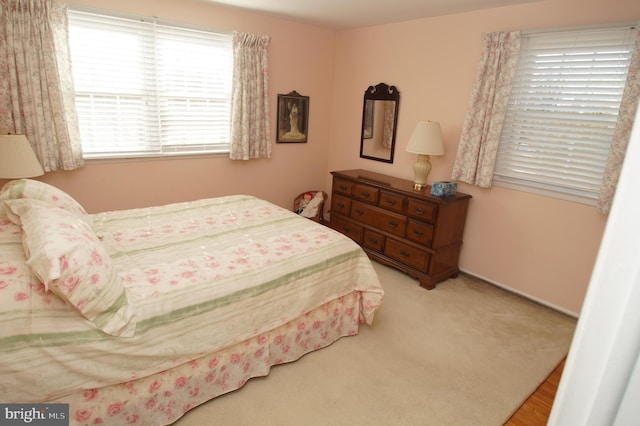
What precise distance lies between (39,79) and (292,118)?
101 inches

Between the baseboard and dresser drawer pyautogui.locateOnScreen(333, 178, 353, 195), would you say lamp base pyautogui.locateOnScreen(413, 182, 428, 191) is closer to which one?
dresser drawer pyautogui.locateOnScreen(333, 178, 353, 195)

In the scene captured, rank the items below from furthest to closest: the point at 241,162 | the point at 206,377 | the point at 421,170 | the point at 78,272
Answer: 1. the point at 241,162
2. the point at 421,170
3. the point at 206,377
4. the point at 78,272

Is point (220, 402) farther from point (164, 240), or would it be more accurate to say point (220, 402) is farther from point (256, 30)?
point (256, 30)

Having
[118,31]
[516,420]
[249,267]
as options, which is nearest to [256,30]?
[118,31]

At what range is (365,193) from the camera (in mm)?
3928

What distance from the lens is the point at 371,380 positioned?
2.21m

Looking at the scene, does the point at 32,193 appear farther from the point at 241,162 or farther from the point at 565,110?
the point at 565,110

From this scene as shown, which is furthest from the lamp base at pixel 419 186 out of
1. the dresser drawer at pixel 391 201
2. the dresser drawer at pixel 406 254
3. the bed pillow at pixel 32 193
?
the bed pillow at pixel 32 193

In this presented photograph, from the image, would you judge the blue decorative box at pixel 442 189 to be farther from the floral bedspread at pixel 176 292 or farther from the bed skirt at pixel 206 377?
the bed skirt at pixel 206 377

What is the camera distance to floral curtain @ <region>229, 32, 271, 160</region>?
3.91 meters

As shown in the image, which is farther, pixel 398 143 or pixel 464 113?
pixel 398 143

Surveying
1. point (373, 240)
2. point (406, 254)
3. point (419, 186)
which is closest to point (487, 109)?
point (419, 186)

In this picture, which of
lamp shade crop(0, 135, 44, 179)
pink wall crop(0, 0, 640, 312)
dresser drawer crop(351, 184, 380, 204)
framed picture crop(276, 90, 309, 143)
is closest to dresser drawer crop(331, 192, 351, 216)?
dresser drawer crop(351, 184, 380, 204)

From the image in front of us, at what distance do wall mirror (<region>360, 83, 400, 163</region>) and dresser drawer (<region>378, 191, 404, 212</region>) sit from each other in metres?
0.74
